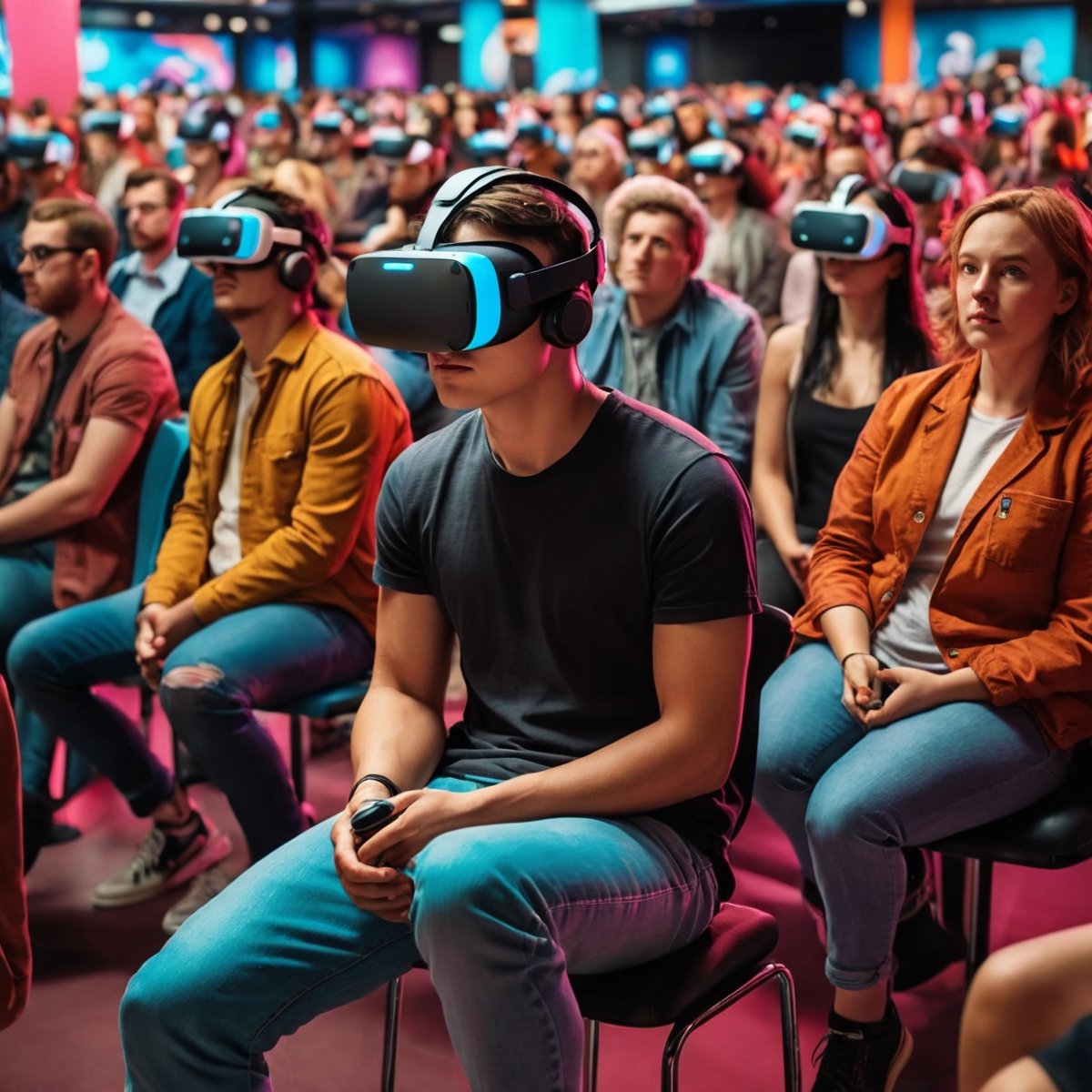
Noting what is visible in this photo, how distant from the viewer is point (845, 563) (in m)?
2.50

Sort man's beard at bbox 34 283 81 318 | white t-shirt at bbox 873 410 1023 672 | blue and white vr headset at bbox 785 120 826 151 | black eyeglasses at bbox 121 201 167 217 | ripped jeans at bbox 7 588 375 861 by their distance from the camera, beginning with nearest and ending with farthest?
white t-shirt at bbox 873 410 1023 672 → ripped jeans at bbox 7 588 375 861 → man's beard at bbox 34 283 81 318 → black eyeglasses at bbox 121 201 167 217 → blue and white vr headset at bbox 785 120 826 151

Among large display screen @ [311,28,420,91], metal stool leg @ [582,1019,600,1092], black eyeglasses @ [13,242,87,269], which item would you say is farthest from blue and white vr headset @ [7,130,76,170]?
large display screen @ [311,28,420,91]

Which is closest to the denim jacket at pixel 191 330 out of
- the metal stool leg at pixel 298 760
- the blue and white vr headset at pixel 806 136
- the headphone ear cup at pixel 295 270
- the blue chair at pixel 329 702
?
the headphone ear cup at pixel 295 270

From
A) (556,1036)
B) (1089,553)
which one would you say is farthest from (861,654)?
(556,1036)

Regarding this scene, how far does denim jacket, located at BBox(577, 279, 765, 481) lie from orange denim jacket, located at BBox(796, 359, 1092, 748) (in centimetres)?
108

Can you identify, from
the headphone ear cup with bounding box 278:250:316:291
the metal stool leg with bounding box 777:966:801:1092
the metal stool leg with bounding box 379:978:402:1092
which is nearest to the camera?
the metal stool leg with bounding box 777:966:801:1092

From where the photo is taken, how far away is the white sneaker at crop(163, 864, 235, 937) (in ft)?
9.49

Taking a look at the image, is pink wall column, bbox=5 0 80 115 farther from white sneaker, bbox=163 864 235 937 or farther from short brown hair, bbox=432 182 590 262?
short brown hair, bbox=432 182 590 262

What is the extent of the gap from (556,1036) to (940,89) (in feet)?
54.5

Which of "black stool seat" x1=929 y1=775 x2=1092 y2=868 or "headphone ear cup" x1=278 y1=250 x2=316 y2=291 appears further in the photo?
"headphone ear cup" x1=278 y1=250 x2=316 y2=291

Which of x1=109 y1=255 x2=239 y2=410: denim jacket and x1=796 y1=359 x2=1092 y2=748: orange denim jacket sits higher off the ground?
x1=109 y1=255 x2=239 y2=410: denim jacket

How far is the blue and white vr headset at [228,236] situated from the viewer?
291 cm

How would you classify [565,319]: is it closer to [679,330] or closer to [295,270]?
[295,270]

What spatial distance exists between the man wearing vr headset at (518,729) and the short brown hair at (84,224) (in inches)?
77.2
